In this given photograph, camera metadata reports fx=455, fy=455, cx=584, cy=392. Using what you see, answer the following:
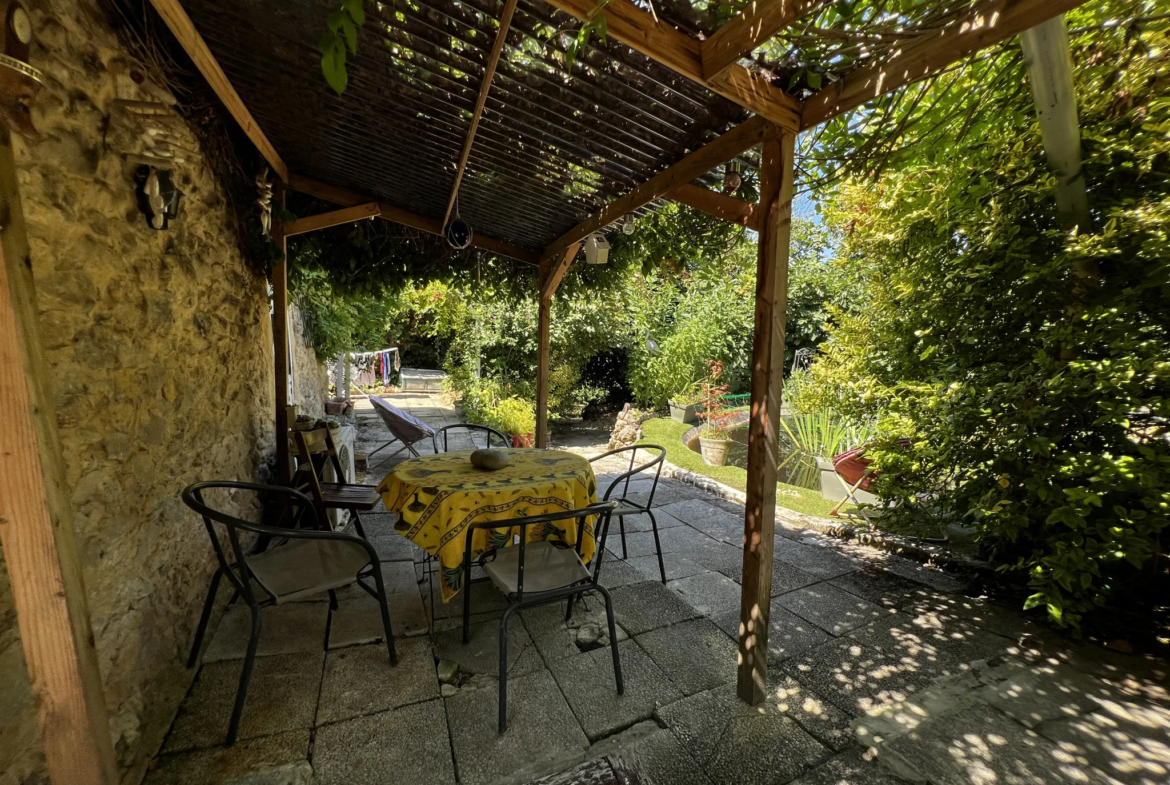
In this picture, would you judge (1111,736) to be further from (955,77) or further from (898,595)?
(955,77)

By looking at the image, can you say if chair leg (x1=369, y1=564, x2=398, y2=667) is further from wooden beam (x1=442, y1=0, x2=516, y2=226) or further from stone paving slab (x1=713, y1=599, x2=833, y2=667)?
wooden beam (x1=442, y1=0, x2=516, y2=226)

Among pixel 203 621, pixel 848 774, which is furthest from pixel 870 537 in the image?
pixel 203 621

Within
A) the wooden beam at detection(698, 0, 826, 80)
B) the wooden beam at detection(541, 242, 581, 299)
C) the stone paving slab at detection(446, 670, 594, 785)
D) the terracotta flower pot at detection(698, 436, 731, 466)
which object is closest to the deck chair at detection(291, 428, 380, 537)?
the stone paving slab at detection(446, 670, 594, 785)

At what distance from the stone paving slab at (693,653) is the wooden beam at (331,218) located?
10.9 ft

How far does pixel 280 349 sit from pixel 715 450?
4.56m

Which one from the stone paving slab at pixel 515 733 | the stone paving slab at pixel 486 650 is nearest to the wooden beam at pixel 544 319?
the stone paving slab at pixel 486 650

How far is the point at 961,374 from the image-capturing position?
2.64 metres

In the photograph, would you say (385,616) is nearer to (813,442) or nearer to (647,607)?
(647,607)

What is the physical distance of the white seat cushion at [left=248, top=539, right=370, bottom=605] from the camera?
168cm

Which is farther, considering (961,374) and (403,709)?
(961,374)

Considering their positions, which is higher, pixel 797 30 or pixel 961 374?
pixel 797 30

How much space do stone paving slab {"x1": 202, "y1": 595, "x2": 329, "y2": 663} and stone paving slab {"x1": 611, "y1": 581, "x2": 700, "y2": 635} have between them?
53.7 inches

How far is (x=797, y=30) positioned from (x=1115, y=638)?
3.05 m

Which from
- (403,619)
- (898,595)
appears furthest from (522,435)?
(898,595)
